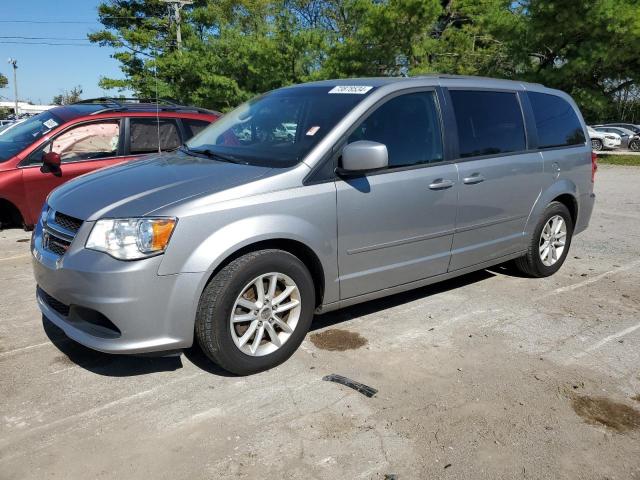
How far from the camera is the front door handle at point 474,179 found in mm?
4246

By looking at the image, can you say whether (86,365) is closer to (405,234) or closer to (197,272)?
(197,272)

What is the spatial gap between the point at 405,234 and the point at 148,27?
33123 mm

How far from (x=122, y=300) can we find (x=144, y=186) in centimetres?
76

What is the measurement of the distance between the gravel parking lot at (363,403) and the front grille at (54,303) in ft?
1.34

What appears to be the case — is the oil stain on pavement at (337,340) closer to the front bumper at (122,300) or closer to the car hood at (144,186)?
the front bumper at (122,300)

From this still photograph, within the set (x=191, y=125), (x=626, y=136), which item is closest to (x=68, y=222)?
(x=191, y=125)

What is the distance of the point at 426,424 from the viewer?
292 centimetres

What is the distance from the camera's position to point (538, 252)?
17.2ft

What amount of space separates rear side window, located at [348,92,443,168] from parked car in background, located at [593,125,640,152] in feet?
102

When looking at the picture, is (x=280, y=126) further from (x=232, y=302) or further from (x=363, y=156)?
(x=232, y=302)

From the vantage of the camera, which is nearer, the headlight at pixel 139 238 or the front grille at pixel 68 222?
the headlight at pixel 139 238

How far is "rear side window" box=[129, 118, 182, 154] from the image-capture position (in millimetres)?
6789

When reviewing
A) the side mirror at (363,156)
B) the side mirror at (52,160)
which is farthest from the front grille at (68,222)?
the side mirror at (52,160)

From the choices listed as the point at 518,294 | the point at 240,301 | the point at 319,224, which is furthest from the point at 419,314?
the point at 240,301
